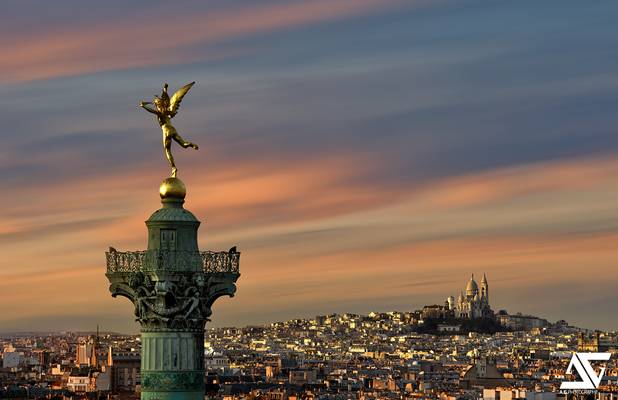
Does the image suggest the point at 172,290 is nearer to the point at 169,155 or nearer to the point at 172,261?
the point at 172,261

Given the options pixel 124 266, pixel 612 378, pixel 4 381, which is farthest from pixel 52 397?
pixel 124 266

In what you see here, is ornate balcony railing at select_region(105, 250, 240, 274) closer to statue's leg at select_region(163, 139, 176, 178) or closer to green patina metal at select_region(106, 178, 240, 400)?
green patina metal at select_region(106, 178, 240, 400)

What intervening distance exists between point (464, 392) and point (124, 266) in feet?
579

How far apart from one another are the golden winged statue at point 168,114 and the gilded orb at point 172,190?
0.64 ft

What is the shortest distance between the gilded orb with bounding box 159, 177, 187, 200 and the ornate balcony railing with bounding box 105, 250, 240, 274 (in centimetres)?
45

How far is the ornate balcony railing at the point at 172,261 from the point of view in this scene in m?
16.9

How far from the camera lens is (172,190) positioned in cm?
1700

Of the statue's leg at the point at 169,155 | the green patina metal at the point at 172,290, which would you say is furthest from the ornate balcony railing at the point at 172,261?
the statue's leg at the point at 169,155

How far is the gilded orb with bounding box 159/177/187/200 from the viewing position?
17.0m

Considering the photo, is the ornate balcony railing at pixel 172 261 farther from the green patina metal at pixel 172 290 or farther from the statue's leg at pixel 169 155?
the statue's leg at pixel 169 155

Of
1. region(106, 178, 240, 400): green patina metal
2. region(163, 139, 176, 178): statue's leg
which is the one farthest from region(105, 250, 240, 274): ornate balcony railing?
region(163, 139, 176, 178): statue's leg

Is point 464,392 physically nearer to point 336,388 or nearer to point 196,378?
point 336,388

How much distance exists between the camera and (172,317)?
16984 mm

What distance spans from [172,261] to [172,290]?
9.8 inches
